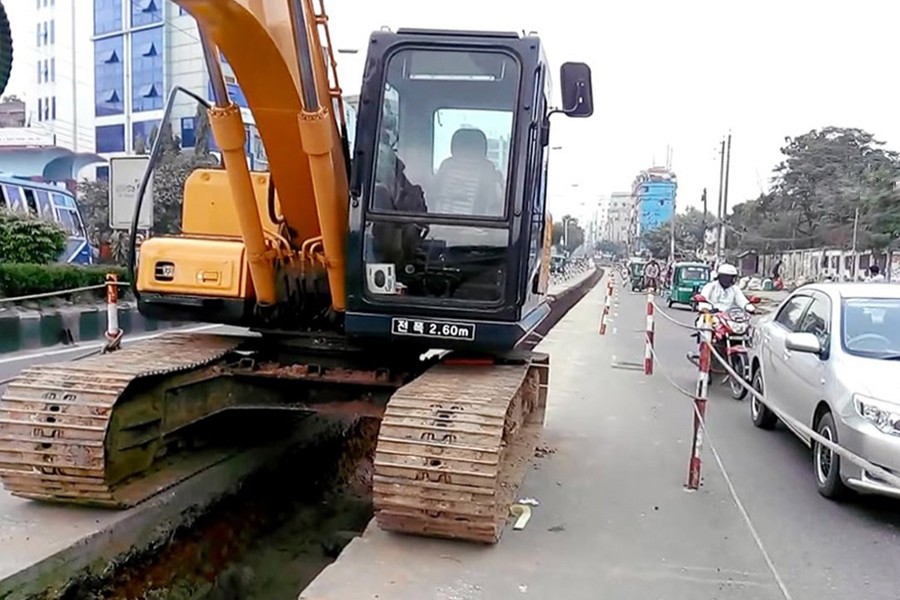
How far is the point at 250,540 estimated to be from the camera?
6395 mm

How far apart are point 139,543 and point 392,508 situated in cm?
173

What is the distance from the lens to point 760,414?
8.94 metres

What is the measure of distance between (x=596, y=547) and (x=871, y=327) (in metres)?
3.44

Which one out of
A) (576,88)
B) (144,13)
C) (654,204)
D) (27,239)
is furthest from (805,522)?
(654,204)

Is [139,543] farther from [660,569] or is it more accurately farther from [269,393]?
[660,569]

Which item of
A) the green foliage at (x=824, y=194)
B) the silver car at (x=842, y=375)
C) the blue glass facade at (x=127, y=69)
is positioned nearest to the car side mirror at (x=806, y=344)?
the silver car at (x=842, y=375)

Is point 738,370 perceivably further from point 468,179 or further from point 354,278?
point 354,278

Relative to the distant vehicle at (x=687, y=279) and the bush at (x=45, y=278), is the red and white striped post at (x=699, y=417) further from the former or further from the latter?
the distant vehicle at (x=687, y=279)

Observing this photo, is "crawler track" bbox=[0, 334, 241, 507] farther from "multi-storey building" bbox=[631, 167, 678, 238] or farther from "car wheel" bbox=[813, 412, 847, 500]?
"multi-storey building" bbox=[631, 167, 678, 238]

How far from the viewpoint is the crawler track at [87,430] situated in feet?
16.2

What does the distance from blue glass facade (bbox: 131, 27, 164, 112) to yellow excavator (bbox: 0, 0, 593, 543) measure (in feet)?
178

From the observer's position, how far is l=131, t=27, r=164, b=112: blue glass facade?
55.8m

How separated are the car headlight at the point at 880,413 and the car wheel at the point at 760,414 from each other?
273 cm

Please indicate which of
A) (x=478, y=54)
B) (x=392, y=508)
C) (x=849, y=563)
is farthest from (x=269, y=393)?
(x=849, y=563)
